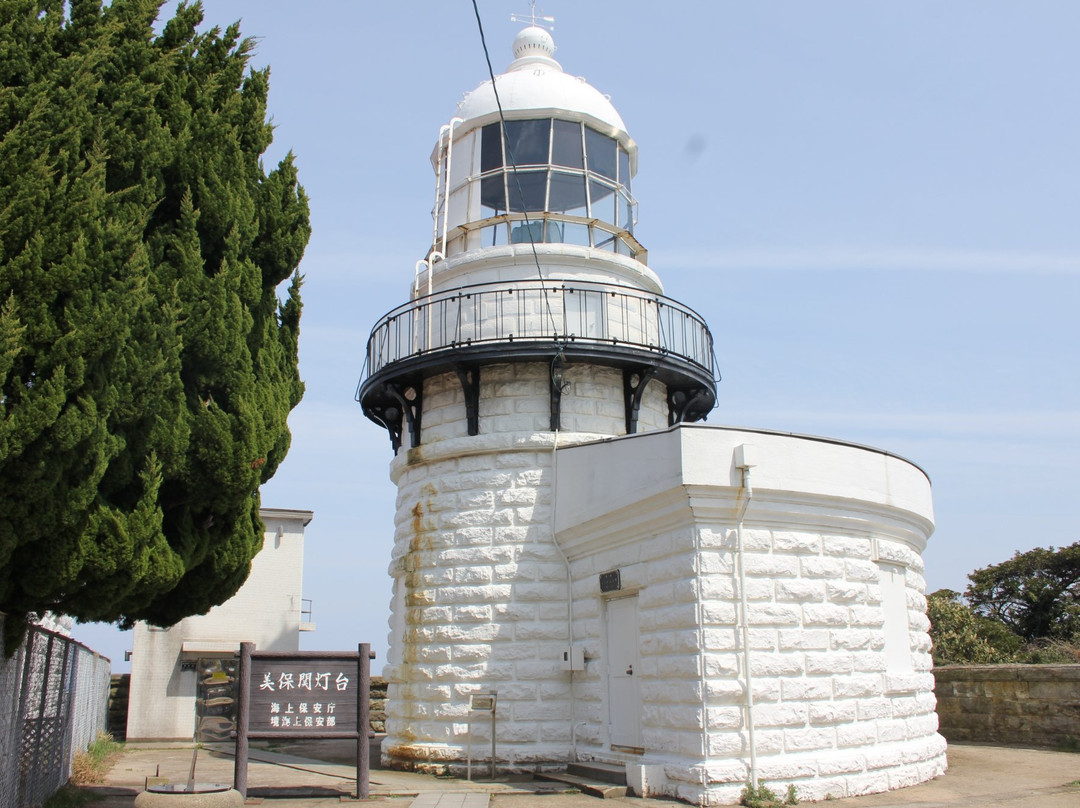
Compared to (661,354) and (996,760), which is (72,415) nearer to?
(661,354)

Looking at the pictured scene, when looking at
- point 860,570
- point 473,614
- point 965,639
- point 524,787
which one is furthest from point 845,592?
point 965,639

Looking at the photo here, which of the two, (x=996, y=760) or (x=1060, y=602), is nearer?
(x=996, y=760)

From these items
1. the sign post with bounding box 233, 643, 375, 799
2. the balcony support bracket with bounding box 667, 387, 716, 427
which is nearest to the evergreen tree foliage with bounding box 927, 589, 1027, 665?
the balcony support bracket with bounding box 667, 387, 716, 427

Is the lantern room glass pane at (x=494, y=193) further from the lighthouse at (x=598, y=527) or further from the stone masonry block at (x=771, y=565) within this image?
the stone masonry block at (x=771, y=565)

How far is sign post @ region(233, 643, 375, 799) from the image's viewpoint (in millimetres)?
9461

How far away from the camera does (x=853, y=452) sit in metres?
10.8

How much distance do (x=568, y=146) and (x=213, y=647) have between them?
47.4 ft

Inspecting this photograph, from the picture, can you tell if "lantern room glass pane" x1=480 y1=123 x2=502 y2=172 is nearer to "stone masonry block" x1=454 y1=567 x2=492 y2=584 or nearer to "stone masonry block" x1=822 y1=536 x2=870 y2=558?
"stone masonry block" x1=454 y1=567 x2=492 y2=584

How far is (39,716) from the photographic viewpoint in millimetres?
9594

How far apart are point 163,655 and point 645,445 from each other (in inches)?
603

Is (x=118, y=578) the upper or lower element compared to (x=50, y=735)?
upper

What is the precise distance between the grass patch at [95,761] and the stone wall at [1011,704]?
42.0 ft

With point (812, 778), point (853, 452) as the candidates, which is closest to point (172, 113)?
point (853, 452)

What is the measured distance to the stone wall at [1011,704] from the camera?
13.4 meters
